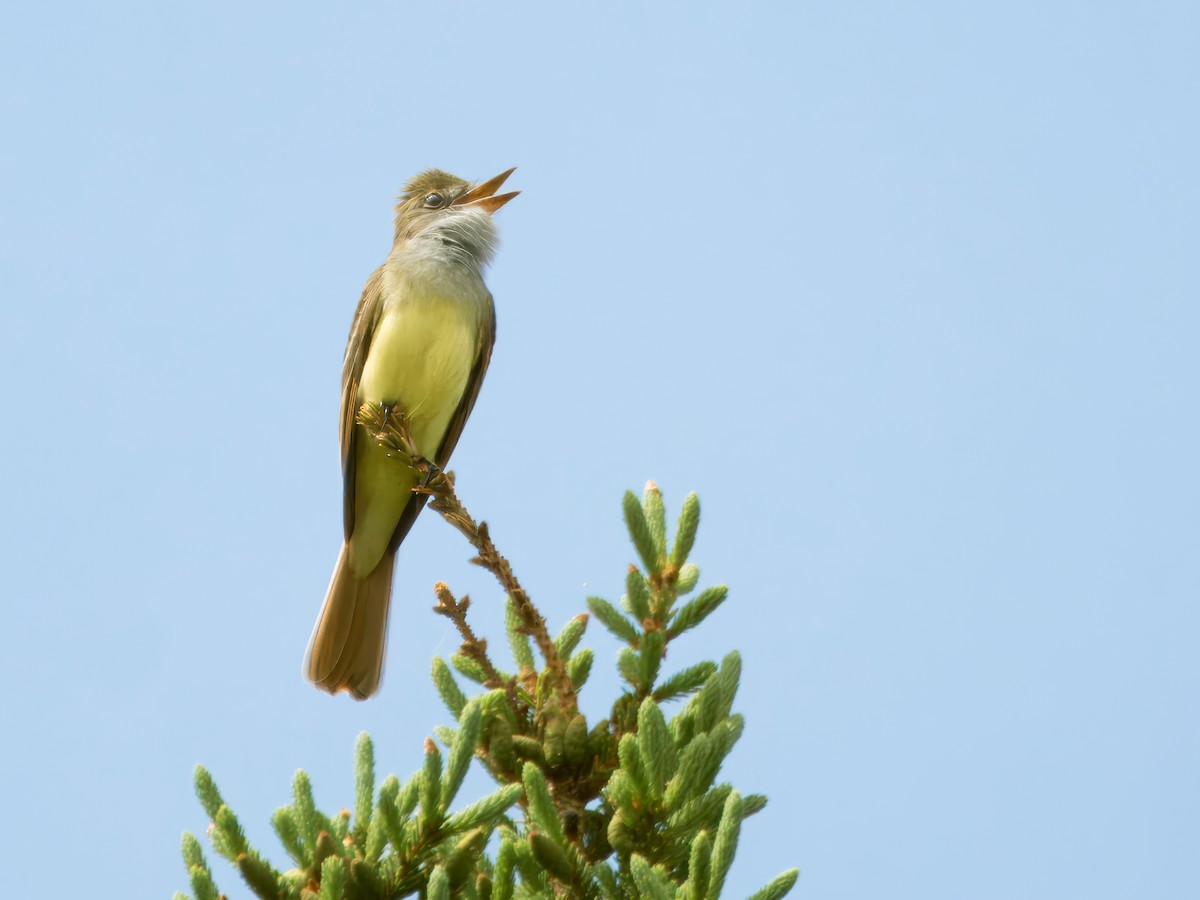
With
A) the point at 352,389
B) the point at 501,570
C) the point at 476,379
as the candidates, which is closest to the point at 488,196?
the point at 476,379

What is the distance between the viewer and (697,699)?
133 inches

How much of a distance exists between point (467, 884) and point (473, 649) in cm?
83

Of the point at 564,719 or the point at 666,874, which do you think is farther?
the point at 564,719

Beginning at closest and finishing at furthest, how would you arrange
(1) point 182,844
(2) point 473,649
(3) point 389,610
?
(1) point 182,844
(2) point 473,649
(3) point 389,610

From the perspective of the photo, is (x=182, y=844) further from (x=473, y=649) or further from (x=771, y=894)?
(x=771, y=894)

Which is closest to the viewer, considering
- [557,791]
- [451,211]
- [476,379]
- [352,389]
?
[557,791]

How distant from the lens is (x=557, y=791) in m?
3.55

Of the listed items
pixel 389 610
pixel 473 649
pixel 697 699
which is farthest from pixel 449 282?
pixel 697 699

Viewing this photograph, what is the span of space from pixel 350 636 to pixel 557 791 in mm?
3337

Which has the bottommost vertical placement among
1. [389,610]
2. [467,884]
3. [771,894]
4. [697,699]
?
[771,894]

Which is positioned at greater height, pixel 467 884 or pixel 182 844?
pixel 182 844

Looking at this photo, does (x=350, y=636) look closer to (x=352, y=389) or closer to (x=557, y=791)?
(x=352, y=389)

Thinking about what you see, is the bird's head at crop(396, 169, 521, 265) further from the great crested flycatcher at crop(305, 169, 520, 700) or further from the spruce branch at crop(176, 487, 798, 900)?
the spruce branch at crop(176, 487, 798, 900)

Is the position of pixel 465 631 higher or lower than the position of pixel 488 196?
lower
